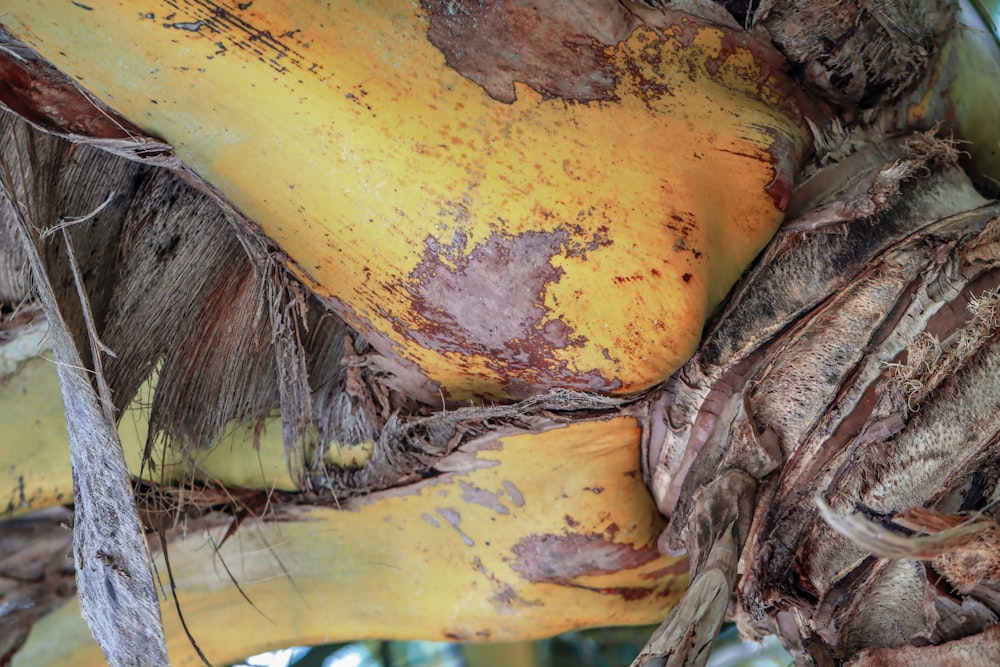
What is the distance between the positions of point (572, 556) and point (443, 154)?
1.83ft

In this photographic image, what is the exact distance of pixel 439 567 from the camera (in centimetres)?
122

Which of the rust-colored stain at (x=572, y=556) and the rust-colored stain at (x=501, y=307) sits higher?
the rust-colored stain at (x=501, y=307)

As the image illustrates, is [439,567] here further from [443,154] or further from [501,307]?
[443,154]

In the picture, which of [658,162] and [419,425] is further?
[419,425]

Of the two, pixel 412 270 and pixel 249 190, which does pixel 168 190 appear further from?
pixel 412 270

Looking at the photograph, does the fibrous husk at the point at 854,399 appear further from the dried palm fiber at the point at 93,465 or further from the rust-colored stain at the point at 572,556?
the dried palm fiber at the point at 93,465

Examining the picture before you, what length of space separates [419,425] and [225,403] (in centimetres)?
26

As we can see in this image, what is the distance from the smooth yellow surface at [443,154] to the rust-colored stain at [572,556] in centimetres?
26

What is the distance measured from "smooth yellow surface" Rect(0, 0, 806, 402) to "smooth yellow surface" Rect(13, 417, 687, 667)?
0.18m

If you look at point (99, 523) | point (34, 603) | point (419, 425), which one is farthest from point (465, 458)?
point (34, 603)

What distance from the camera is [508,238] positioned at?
89 cm

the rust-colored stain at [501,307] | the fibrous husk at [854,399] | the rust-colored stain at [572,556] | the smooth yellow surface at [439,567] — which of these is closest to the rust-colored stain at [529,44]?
the rust-colored stain at [501,307]

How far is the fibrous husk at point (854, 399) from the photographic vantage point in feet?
2.67

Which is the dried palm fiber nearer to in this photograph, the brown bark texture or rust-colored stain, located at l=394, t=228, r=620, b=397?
the brown bark texture
